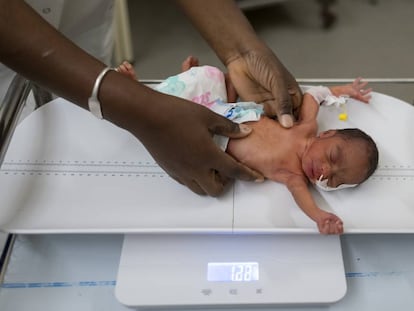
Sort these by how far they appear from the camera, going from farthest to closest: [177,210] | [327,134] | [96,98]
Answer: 1. [327,134]
2. [177,210]
3. [96,98]

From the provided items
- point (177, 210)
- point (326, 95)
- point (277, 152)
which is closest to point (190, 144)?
point (177, 210)

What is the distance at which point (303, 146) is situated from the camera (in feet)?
2.99

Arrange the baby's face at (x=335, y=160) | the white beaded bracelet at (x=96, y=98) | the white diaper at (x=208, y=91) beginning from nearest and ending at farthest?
the white beaded bracelet at (x=96, y=98) < the baby's face at (x=335, y=160) < the white diaper at (x=208, y=91)

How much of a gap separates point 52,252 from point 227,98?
45cm

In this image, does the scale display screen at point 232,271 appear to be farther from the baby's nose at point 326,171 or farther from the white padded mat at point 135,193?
the baby's nose at point 326,171

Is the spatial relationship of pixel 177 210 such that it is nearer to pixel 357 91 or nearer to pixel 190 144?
pixel 190 144

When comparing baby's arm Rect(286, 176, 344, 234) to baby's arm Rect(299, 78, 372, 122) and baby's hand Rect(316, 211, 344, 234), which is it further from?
baby's arm Rect(299, 78, 372, 122)

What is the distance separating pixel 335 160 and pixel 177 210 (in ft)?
0.98

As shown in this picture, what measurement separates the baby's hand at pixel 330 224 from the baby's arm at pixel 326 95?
0.25 m

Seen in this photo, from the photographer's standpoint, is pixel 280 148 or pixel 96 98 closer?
pixel 96 98

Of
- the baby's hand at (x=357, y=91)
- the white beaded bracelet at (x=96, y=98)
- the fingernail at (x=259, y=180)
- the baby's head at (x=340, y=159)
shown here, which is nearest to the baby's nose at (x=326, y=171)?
the baby's head at (x=340, y=159)

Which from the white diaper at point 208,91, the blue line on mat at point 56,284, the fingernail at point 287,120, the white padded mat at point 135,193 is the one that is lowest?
the blue line on mat at point 56,284

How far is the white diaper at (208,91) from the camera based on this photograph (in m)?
0.93

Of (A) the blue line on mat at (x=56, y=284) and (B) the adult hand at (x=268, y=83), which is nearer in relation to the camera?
(A) the blue line on mat at (x=56, y=284)
